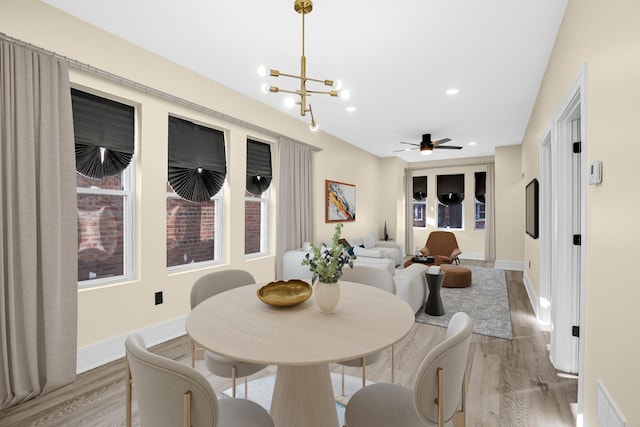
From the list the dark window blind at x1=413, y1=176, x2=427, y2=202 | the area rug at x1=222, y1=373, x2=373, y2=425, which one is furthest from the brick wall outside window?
the dark window blind at x1=413, y1=176, x2=427, y2=202

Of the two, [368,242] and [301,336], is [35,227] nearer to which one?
[301,336]

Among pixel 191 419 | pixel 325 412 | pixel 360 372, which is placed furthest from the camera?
pixel 360 372

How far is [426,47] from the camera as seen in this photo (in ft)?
8.94

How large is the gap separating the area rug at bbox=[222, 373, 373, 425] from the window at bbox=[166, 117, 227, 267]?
165 cm

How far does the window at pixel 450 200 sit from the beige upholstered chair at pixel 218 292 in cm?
746

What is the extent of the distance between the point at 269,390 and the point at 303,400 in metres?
0.85

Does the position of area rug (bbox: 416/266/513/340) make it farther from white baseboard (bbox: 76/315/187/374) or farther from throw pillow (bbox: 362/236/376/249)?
white baseboard (bbox: 76/315/187/374)

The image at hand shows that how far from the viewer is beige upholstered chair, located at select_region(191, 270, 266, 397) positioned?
5.32 ft

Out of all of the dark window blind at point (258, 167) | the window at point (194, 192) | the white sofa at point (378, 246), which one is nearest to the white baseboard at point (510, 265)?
the white sofa at point (378, 246)

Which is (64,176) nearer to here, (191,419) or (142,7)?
(142,7)

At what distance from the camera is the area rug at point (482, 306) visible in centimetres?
331

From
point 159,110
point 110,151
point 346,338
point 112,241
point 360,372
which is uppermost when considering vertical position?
point 159,110

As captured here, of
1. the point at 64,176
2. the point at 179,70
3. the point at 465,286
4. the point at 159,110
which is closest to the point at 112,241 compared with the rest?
the point at 64,176

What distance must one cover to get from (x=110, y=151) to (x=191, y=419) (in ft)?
8.37
